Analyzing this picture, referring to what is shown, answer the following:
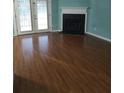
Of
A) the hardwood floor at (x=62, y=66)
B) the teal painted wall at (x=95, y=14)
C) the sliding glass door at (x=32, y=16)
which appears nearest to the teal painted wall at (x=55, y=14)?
the teal painted wall at (x=95, y=14)

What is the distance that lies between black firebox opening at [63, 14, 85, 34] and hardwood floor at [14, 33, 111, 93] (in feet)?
4.16

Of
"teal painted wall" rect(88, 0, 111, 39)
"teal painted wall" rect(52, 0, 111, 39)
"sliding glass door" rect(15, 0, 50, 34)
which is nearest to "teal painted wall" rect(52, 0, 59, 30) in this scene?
"teal painted wall" rect(52, 0, 111, 39)

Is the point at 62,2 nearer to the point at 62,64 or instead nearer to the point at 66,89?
the point at 62,64

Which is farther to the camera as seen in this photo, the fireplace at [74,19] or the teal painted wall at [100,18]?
the fireplace at [74,19]

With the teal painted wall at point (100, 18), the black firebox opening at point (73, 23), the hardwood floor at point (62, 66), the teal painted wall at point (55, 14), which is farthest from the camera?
the teal painted wall at point (55, 14)

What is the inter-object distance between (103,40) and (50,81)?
3.65 meters

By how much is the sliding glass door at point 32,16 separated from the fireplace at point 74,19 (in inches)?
33.3

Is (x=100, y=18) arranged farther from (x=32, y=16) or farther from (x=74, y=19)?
(x=32, y=16)

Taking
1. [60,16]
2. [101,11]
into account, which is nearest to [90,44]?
[101,11]

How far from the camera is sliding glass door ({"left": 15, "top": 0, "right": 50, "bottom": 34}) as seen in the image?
746 centimetres

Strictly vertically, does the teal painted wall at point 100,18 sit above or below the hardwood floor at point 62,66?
above

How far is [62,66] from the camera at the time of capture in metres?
4.03

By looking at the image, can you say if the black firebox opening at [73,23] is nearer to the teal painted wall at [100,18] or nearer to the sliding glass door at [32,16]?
Result: the teal painted wall at [100,18]

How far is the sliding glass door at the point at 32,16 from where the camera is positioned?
294 inches
